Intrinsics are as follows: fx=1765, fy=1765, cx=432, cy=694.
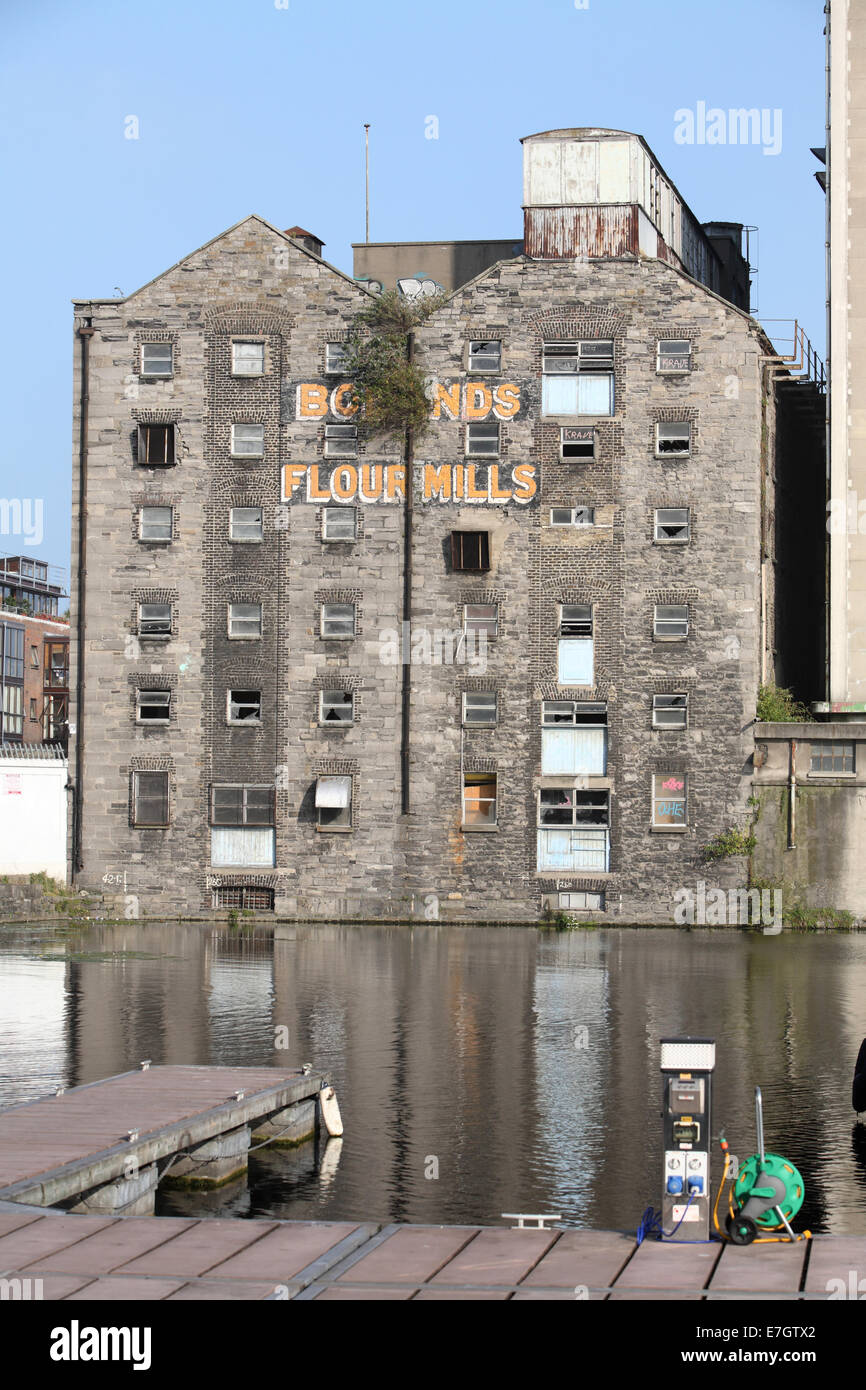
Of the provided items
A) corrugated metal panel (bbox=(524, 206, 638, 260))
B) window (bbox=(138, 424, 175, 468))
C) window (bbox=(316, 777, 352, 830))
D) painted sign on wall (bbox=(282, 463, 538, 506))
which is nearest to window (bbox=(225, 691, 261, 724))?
window (bbox=(316, 777, 352, 830))

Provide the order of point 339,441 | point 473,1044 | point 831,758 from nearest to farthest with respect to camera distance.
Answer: point 473,1044
point 831,758
point 339,441

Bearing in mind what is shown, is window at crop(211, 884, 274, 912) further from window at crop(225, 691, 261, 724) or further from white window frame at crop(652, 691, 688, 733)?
white window frame at crop(652, 691, 688, 733)

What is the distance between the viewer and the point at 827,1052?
26.0m

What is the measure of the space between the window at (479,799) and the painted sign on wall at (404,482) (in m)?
8.37

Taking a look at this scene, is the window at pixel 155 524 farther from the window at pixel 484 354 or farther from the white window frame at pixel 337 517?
the window at pixel 484 354

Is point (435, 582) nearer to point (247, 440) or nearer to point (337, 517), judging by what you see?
point (337, 517)

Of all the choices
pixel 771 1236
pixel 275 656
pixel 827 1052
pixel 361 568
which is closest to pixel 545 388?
pixel 361 568

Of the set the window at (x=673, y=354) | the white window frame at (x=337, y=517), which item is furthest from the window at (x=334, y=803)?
the window at (x=673, y=354)

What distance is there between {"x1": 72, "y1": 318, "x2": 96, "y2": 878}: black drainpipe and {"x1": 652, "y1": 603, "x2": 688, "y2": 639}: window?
699 inches

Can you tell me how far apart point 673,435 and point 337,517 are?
10.4 meters

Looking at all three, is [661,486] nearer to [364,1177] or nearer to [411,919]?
[411,919]

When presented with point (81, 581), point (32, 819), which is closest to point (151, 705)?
point (81, 581)

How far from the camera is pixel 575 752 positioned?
52781 mm

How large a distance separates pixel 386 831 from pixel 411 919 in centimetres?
276
